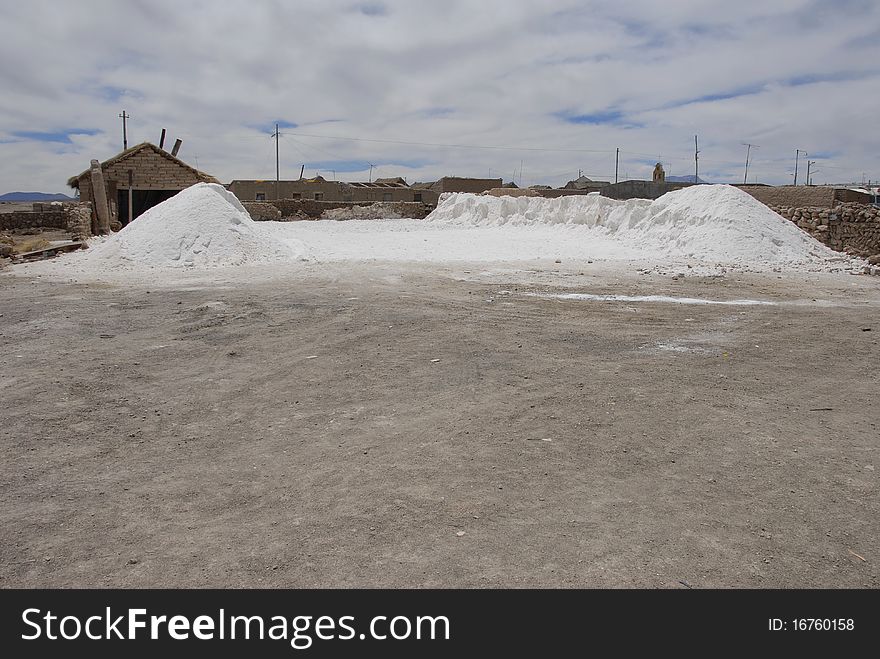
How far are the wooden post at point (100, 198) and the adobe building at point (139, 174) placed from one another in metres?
1.17

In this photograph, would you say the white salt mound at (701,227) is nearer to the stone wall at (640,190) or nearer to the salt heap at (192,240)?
the stone wall at (640,190)

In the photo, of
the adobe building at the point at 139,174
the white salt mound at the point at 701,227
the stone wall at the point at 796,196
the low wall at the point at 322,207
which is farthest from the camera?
the low wall at the point at 322,207

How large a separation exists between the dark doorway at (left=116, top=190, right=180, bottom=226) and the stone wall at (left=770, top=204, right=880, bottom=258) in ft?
64.8

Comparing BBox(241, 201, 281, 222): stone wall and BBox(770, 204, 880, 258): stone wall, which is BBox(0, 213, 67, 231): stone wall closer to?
BBox(241, 201, 281, 222): stone wall

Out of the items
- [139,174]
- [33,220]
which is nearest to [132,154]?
[139,174]

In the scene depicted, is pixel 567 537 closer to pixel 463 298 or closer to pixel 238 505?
pixel 238 505

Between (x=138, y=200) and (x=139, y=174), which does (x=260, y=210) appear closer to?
(x=138, y=200)

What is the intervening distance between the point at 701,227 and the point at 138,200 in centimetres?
2020

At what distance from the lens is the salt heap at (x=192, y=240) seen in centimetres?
1327

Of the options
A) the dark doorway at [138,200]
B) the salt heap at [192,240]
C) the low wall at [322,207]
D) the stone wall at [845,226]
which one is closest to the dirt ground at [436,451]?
the salt heap at [192,240]

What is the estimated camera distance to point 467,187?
34.3 meters

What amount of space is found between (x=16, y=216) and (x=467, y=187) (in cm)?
2012

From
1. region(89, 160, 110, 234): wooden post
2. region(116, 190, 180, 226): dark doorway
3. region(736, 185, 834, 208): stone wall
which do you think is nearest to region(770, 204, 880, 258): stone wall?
region(736, 185, 834, 208): stone wall

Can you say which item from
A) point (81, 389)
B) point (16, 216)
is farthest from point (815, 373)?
point (16, 216)
